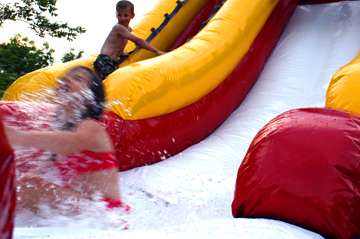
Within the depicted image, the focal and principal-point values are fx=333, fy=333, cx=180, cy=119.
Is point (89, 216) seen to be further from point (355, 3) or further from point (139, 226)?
point (355, 3)

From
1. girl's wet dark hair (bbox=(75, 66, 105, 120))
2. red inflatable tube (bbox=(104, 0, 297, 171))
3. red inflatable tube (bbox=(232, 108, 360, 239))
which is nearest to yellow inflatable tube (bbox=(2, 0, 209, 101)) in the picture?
red inflatable tube (bbox=(104, 0, 297, 171))

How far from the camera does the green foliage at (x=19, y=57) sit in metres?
4.77

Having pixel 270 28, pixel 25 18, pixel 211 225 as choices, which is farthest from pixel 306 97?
pixel 25 18

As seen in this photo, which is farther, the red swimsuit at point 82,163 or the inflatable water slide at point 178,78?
the inflatable water slide at point 178,78

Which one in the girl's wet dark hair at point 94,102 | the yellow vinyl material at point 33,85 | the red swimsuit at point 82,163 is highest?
the girl's wet dark hair at point 94,102

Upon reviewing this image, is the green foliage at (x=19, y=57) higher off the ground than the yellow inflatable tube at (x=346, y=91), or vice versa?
the yellow inflatable tube at (x=346, y=91)

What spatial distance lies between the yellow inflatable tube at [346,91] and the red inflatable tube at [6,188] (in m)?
1.67

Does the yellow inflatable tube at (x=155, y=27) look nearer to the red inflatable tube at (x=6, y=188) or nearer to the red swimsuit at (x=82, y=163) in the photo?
the red swimsuit at (x=82, y=163)

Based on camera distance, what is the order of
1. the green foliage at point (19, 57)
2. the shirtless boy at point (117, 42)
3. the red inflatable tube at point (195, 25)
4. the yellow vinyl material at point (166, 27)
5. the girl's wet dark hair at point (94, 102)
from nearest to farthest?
the girl's wet dark hair at point (94, 102)
the shirtless boy at point (117, 42)
the yellow vinyl material at point (166, 27)
the red inflatable tube at point (195, 25)
the green foliage at point (19, 57)

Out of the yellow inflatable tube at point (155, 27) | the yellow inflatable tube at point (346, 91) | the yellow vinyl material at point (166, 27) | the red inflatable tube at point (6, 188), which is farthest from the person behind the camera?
the yellow vinyl material at point (166, 27)

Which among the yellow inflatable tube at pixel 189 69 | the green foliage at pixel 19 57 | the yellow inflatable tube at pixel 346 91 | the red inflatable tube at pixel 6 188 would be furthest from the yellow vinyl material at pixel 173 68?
the green foliage at pixel 19 57

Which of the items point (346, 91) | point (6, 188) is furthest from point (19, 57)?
point (6, 188)

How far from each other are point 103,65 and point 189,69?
0.85 m

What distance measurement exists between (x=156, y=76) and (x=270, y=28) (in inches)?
75.6
